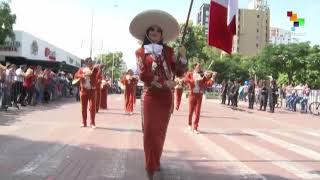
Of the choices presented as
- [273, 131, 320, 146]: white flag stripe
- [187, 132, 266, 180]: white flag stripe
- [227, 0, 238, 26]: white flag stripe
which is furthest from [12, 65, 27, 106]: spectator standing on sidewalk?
[227, 0, 238, 26]: white flag stripe

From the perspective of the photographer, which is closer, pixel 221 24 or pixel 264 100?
pixel 221 24

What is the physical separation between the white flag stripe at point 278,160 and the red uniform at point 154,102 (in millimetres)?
2474

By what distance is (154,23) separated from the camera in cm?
794

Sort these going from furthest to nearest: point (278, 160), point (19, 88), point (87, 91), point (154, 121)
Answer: point (19, 88) → point (87, 91) → point (278, 160) → point (154, 121)

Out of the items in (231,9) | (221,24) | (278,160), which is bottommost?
(278,160)

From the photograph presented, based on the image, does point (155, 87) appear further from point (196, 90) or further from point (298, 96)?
point (298, 96)

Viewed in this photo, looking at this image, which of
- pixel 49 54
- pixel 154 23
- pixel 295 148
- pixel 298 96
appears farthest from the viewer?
pixel 49 54

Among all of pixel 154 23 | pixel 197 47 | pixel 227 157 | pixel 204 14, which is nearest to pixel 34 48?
pixel 204 14

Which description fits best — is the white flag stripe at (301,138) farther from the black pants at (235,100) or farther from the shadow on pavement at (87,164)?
the black pants at (235,100)

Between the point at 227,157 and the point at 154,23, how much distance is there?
12.3 feet

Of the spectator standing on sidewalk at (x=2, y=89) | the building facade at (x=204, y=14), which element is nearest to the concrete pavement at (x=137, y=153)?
the building facade at (x=204, y=14)

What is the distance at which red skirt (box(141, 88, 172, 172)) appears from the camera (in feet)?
25.1

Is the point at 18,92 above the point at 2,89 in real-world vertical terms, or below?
below

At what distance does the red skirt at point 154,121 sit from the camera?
7.66 meters
